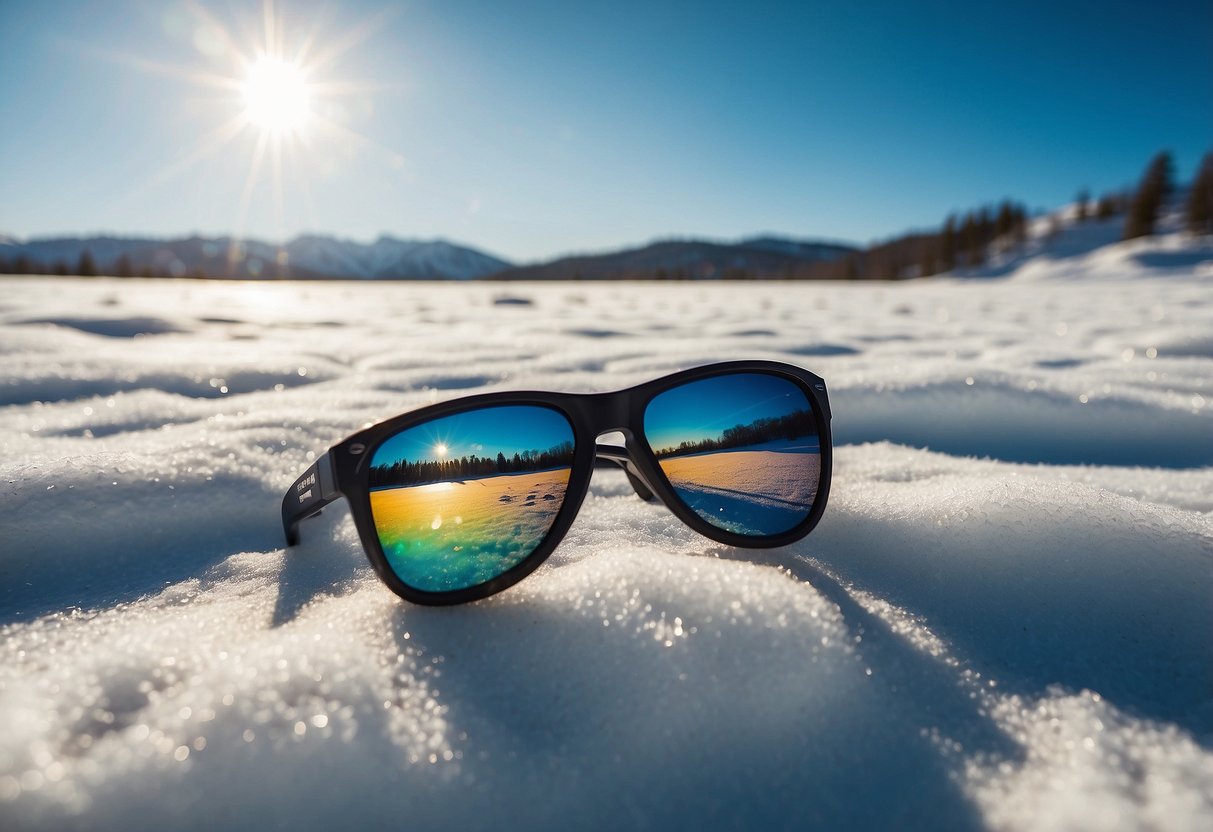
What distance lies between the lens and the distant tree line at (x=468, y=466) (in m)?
0.90

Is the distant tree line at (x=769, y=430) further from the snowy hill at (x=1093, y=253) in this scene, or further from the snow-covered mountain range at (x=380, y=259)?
the snow-covered mountain range at (x=380, y=259)

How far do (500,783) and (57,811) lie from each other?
37 centimetres

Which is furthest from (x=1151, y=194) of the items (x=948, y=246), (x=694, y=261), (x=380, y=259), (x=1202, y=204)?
(x=380, y=259)

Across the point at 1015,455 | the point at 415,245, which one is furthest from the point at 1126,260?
the point at 415,245

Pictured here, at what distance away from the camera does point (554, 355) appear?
9.25ft

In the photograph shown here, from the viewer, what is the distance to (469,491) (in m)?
0.96

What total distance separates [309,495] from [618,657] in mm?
596

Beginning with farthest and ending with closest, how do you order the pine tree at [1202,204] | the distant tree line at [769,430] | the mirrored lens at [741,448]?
the pine tree at [1202,204]
the distant tree line at [769,430]
the mirrored lens at [741,448]

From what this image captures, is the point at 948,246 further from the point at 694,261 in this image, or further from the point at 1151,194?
the point at 694,261

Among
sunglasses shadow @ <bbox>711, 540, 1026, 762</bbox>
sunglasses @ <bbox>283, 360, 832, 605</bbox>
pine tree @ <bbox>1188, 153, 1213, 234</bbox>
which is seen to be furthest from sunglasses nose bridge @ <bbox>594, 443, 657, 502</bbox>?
pine tree @ <bbox>1188, 153, 1213, 234</bbox>

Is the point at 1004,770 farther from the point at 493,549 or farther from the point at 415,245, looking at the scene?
the point at 415,245

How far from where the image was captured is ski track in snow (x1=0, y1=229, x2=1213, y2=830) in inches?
21.2

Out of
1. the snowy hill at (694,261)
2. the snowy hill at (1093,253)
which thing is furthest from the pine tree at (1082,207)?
the snowy hill at (694,261)

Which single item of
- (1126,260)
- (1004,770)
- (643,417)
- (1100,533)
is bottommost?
(1004,770)
